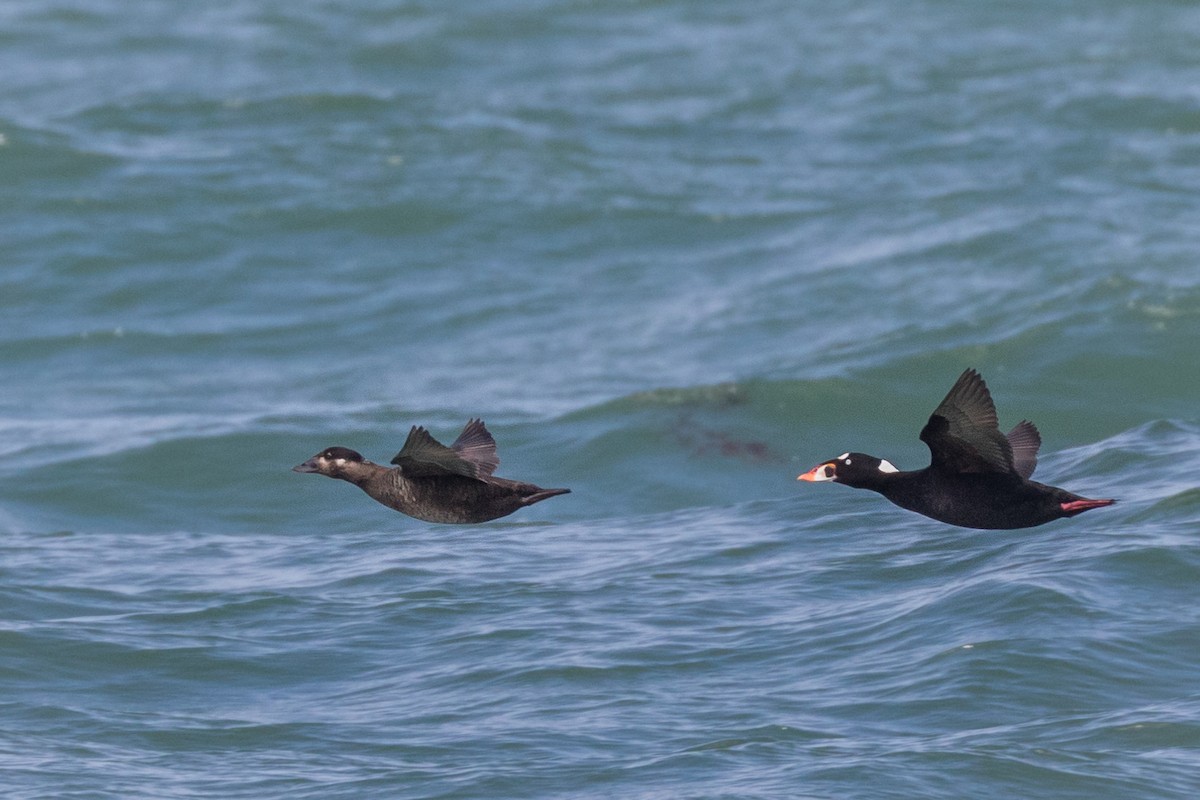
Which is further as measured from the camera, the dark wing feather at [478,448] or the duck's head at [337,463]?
the duck's head at [337,463]

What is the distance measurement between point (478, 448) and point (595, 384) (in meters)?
10.9

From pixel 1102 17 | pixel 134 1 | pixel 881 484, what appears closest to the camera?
pixel 881 484

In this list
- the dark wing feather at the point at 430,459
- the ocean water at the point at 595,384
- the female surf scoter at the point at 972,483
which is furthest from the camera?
the ocean water at the point at 595,384

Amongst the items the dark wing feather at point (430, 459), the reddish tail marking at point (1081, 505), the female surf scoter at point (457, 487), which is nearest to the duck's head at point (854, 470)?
the reddish tail marking at point (1081, 505)

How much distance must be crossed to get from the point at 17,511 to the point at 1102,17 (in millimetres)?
22226

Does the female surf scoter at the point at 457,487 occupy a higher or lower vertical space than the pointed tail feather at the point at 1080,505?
higher

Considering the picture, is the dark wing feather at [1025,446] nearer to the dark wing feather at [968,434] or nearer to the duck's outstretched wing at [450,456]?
the dark wing feather at [968,434]

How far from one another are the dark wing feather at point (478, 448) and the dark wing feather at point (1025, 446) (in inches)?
88.3

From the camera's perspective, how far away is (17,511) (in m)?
15.8

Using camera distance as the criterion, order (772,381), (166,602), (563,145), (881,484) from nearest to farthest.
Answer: (881,484) → (166,602) → (772,381) → (563,145)

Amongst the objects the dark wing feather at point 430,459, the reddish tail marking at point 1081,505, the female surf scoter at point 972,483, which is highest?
the dark wing feather at point 430,459

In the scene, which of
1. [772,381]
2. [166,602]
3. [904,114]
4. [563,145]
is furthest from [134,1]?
[166,602]

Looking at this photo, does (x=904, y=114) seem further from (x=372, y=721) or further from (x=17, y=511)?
(x=372, y=721)

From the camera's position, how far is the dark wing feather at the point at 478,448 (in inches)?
301
